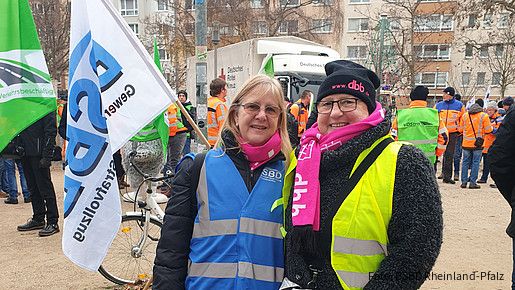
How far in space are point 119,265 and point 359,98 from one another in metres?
3.88

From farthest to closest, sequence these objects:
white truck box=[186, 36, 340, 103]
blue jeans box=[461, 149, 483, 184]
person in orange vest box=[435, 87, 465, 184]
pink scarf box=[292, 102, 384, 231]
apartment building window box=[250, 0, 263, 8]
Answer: apartment building window box=[250, 0, 263, 8]
white truck box=[186, 36, 340, 103]
person in orange vest box=[435, 87, 465, 184]
blue jeans box=[461, 149, 483, 184]
pink scarf box=[292, 102, 384, 231]

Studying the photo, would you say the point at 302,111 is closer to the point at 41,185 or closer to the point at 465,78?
the point at 41,185

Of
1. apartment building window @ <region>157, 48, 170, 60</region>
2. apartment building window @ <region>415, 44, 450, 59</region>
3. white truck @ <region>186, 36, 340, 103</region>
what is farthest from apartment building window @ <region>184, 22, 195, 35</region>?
apartment building window @ <region>415, 44, 450, 59</region>

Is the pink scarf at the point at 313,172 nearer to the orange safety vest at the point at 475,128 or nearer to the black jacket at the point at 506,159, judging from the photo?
the black jacket at the point at 506,159

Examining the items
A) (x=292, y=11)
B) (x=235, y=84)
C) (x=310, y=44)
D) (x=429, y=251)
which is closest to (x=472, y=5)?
(x=310, y=44)

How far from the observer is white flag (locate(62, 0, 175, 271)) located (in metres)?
3.06

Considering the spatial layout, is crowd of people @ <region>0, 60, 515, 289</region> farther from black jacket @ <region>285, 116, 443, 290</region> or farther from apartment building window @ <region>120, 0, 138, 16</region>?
apartment building window @ <region>120, 0, 138, 16</region>

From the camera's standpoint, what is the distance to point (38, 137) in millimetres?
6270

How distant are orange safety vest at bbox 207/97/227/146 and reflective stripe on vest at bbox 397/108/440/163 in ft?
10.8

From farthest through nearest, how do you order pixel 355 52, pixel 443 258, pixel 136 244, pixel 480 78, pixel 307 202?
pixel 355 52 < pixel 480 78 < pixel 443 258 < pixel 136 244 < pixel 307 202

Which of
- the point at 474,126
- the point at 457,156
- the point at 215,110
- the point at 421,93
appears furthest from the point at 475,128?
the point at 215,110

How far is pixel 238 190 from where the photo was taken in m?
2.13

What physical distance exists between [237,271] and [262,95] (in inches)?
34.8

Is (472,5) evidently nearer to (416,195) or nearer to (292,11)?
(292,11)
